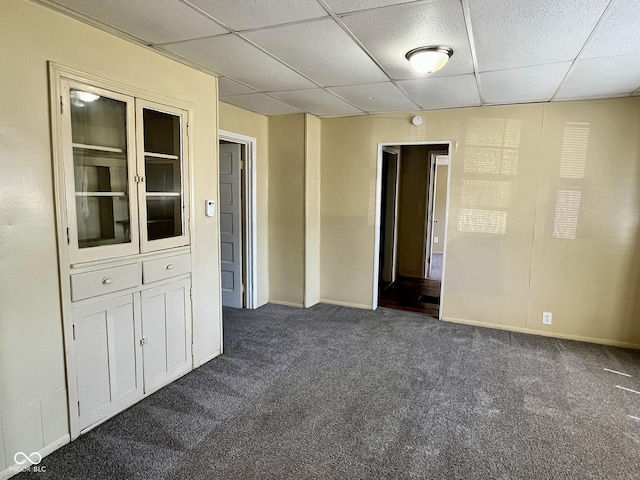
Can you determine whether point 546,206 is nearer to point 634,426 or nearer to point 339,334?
point 634,426

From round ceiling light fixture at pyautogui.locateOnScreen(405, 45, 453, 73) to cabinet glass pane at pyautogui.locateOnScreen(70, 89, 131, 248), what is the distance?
1.92 m

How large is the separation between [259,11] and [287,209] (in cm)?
302

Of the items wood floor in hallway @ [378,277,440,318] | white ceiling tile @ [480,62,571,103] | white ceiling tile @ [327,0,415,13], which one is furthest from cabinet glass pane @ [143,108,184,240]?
wood floor in hallway @ [378,277,440,318]

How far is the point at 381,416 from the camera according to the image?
8.59 ft

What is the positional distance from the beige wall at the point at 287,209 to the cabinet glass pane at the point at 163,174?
2009mm

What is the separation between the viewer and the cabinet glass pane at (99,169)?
2.29 metres

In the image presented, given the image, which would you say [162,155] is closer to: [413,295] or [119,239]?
[119,239]

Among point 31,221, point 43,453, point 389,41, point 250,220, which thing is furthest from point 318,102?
point 43,453

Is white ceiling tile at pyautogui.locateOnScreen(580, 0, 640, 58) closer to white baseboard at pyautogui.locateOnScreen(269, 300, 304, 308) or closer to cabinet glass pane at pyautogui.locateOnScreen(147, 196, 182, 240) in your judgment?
cabinet glass pane at pyautogui.locateOnScreen(147, 196, 182, 240)

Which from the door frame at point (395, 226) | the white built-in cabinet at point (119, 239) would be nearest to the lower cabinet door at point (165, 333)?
the white built-in cabinet at point (119, 239)

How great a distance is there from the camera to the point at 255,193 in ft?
15.7

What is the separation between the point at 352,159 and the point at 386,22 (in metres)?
2.73

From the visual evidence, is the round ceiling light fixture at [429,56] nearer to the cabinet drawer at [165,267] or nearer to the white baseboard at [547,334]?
the cabinet drawer at [165,267]

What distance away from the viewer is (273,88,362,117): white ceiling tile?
3.72 meters
